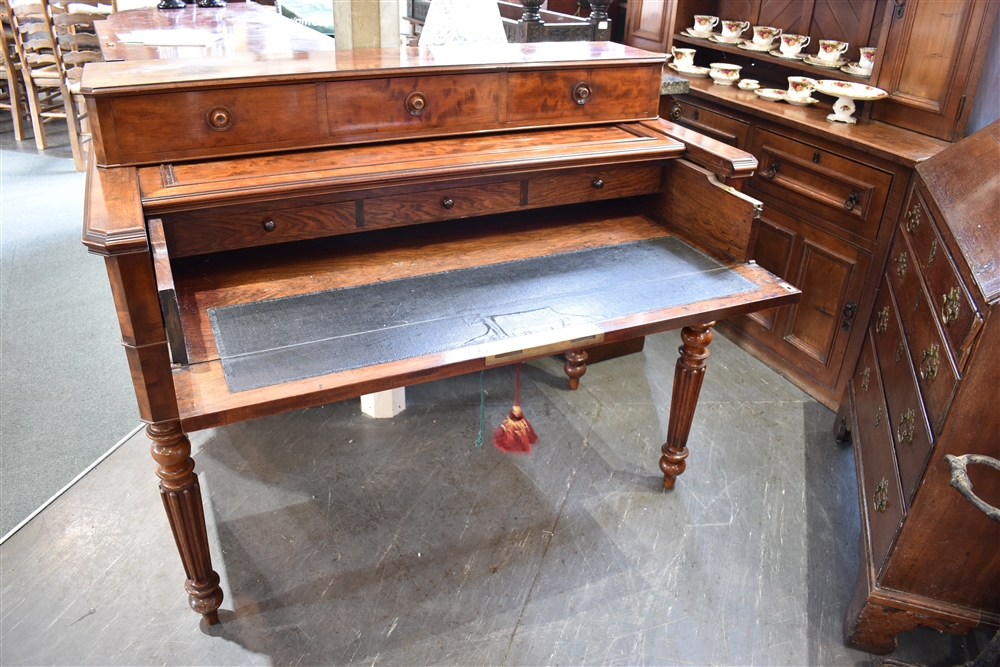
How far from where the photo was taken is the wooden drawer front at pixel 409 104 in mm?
1810

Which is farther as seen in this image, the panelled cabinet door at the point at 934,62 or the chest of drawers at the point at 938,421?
the panelled cabinet door at the point at 934,62

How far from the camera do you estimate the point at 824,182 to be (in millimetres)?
2508

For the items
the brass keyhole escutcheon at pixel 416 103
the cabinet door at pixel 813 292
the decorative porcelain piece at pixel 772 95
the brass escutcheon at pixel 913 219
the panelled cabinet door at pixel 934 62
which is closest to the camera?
the brass keyhole escutcheon at pixel 416 103

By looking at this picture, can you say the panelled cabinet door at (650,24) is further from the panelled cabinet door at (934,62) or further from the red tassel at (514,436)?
the red tassel at (514,436)

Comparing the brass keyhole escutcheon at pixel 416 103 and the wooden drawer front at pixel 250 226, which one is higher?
the brass keyhole escutcheon at pixel 416 103

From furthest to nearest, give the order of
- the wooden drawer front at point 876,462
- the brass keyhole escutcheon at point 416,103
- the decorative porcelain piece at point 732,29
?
the decorative porcelain piece at point 732,29 < the brass keyhole escutcheon at point 416,103 < the wooden drawer front at point 876,462

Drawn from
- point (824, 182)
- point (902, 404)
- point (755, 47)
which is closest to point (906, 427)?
point (902, 404)

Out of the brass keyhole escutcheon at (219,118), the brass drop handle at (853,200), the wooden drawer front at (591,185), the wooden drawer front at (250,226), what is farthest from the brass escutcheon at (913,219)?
the brass keyhole escutcheon at (219,118)

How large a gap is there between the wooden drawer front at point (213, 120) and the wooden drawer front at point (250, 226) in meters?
0.18

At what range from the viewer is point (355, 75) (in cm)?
178

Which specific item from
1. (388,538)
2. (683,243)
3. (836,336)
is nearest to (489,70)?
(683,243)

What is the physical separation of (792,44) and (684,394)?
1552mm

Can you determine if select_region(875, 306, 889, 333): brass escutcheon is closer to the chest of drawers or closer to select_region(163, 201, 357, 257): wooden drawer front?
the chest of drawers

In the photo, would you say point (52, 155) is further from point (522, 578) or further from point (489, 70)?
point (522, 578)
